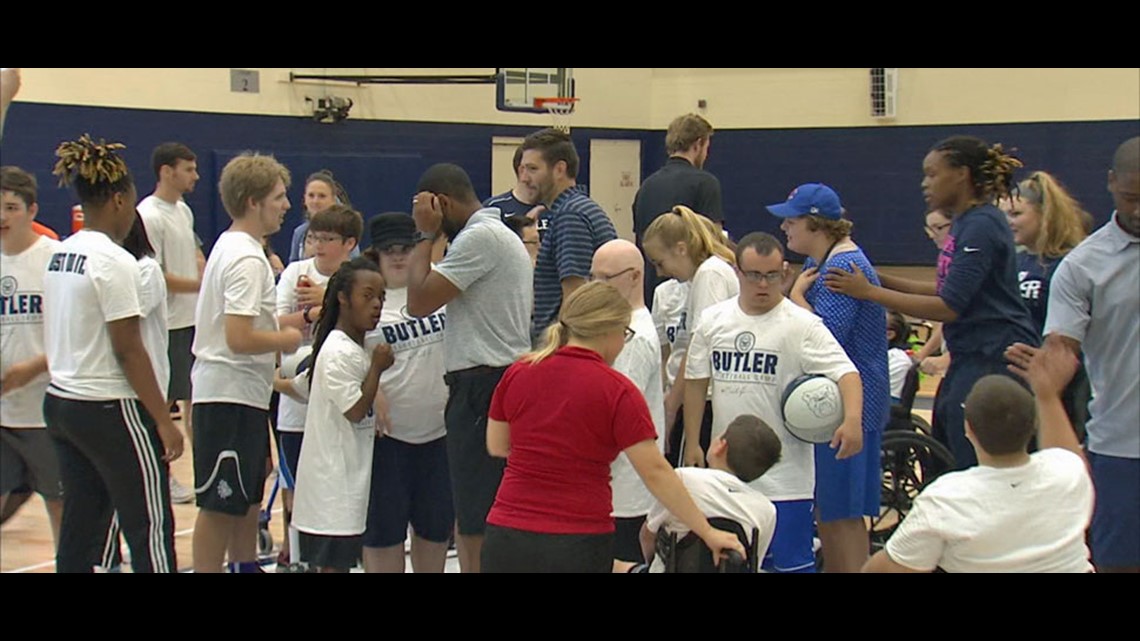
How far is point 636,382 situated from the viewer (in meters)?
4.05

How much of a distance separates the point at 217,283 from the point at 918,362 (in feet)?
12.4

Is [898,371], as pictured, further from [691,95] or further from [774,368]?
[691,95]

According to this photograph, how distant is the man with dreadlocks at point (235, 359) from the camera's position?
14.2ft

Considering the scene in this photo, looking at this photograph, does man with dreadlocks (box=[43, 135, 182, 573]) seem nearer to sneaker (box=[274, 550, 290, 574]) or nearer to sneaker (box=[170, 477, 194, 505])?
sneaker (box=[274, 550, 290, 574])

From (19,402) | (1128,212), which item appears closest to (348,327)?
(19,402)

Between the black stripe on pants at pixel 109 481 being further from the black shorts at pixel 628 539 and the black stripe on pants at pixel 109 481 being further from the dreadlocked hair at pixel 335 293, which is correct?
the black shorts at pixel 628 539

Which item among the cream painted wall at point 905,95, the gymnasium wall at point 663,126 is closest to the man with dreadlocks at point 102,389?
the gymnasium wall at point 663,126

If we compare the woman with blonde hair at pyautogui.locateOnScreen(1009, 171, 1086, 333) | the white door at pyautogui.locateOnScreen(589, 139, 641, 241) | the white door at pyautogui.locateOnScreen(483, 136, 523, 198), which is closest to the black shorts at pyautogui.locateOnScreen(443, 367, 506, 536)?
the woman with blonde hair at pyautogui.locateOnScreen(1009, 171, 1086, 333)

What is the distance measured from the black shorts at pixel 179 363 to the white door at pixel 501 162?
315 inches

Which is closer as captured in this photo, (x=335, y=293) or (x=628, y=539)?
(x=628, y=539)

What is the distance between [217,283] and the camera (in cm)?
438

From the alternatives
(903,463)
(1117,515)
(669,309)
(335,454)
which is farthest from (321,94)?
(1117,515)

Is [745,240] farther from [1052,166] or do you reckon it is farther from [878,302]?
[1052,166]

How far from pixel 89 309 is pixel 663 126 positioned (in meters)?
12.3
